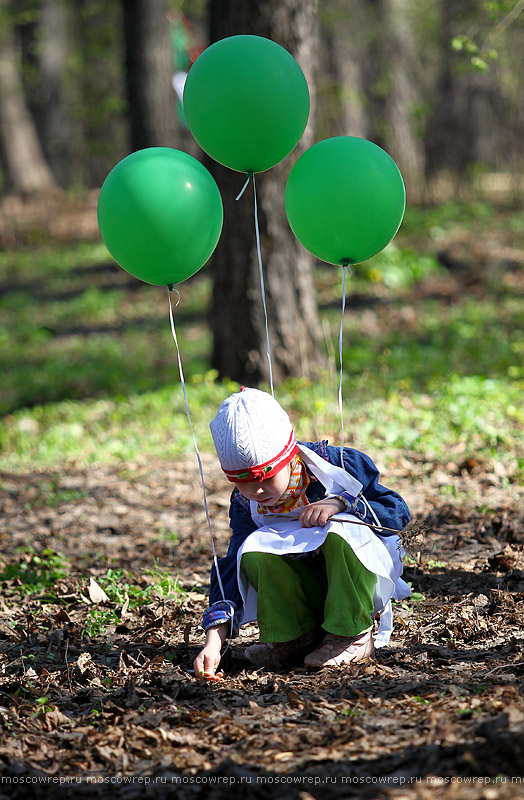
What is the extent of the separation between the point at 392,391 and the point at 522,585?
338 cm

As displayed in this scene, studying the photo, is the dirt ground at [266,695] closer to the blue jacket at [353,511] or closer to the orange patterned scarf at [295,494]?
the blue jacket at [353,511]

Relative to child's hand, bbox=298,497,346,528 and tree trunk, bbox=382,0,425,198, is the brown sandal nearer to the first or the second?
child's hand, bbox=298,497,346,528

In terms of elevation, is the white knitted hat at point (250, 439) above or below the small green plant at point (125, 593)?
above

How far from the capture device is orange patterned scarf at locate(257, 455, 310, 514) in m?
3.00

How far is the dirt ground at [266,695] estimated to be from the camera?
2273 mm

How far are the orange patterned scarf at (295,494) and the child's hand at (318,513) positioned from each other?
0.36 feet

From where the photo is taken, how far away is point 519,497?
4.70 metres

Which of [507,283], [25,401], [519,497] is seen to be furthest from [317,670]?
[507,283]

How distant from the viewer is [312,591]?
10.1ft

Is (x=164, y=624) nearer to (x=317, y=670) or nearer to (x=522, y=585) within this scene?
(x=317, y=670)

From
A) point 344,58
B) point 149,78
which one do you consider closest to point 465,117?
point 344,58

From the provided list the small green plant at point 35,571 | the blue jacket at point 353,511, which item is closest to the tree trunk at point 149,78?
the small green plant at point 35,571

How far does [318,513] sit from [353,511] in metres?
0.16

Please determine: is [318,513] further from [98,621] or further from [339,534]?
[98,621]
